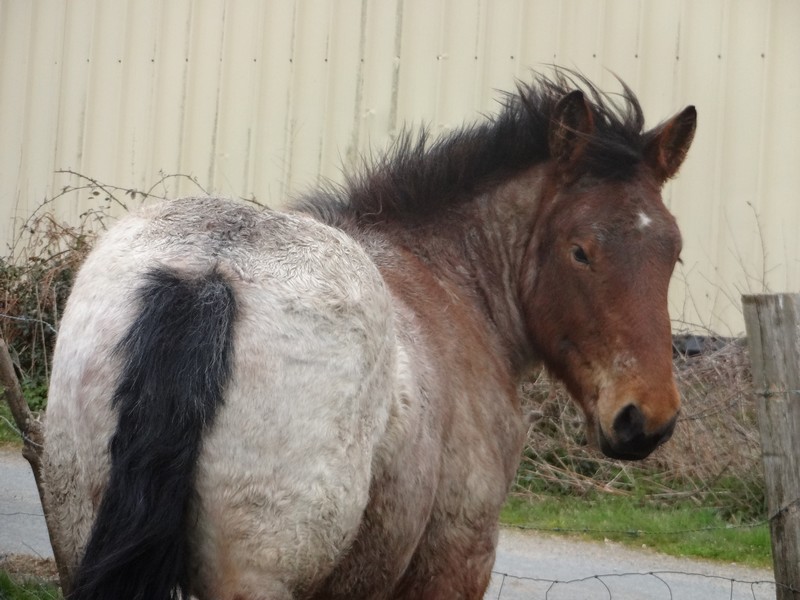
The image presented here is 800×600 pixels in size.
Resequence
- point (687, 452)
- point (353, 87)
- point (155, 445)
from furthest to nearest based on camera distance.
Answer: point (353, 87), point (687, 452), point (155, 445)

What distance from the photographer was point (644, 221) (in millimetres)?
3643

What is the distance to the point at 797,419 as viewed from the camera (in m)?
4.26

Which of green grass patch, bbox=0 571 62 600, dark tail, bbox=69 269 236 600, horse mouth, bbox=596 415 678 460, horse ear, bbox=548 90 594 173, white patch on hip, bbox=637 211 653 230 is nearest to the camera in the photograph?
dark tail, bbox=69 269 236 600

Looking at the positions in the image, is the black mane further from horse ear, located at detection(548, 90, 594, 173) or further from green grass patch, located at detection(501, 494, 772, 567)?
green grass patch, located at detection(501, 494, 772, 567)

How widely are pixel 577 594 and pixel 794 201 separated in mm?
5330

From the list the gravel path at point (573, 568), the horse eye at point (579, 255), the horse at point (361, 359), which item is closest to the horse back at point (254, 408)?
the horse at point (361, 359)

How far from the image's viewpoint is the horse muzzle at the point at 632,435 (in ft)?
10.7

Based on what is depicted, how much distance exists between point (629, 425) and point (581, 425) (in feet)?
16.2

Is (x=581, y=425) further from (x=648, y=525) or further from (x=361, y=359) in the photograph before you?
(x=361, y=359)

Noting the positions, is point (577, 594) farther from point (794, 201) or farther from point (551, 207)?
point (794, 201)

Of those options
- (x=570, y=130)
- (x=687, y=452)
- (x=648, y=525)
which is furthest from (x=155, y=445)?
(x=687, y=452)

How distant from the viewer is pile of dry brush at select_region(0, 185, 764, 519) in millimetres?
7684

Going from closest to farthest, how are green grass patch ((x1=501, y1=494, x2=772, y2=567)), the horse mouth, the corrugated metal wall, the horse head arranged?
the horse mouth → the horse head → green grass patch ((x1=501, y1=494, x2=772, y2=567)) → the corrugated metal wall

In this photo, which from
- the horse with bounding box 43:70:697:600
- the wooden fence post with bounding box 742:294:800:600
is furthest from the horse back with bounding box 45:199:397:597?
the wooden fence post with bounding box 742:294:800:600
